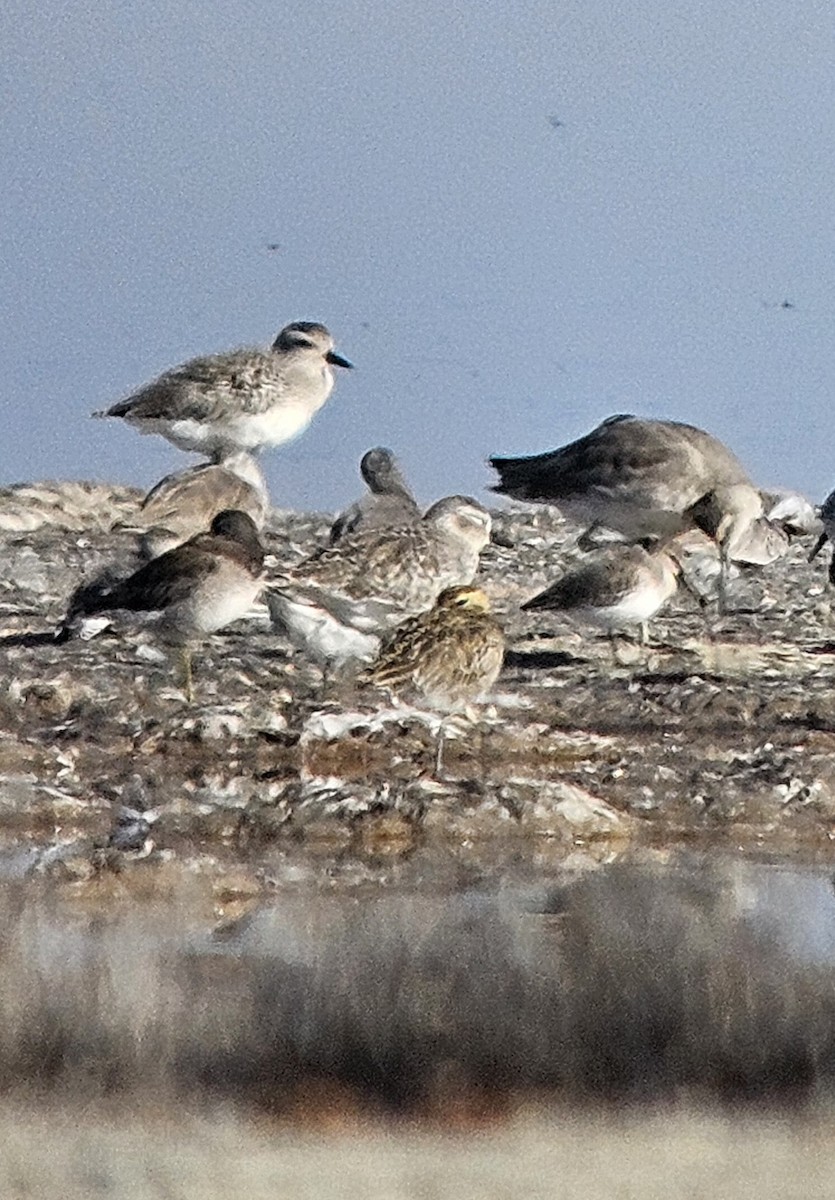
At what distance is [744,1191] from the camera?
16.4 feet

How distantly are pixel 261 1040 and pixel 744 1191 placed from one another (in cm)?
126

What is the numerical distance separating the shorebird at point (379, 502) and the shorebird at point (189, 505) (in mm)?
499

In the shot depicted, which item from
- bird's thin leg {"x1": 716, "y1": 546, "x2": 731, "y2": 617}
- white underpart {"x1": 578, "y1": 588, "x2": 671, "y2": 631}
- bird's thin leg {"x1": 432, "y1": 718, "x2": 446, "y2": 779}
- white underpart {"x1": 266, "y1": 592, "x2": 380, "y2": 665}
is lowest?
bird's thin leg {"x1": 432, "y1": 718, "x2": 446, "y2": 779}

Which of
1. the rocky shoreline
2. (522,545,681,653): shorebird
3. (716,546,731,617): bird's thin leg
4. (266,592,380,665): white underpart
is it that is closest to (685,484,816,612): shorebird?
(716,546,731,617): bird's thin leg

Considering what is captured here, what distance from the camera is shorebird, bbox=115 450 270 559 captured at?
1214cm

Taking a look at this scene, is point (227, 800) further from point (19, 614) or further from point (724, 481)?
point (724, 481)

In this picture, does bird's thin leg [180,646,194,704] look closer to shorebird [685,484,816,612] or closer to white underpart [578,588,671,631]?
white underpart [578,588,671,631]

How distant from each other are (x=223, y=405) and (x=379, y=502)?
49.4 inches

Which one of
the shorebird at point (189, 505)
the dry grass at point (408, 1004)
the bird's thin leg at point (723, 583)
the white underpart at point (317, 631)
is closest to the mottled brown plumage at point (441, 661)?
the white underpart at point (317, 631)

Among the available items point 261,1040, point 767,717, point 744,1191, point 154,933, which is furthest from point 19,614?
point 744,1191

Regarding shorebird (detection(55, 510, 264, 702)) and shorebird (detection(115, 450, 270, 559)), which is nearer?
shorebird (detection(55, 510, 264, 702))

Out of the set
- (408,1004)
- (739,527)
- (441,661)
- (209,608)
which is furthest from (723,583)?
(408,1004)

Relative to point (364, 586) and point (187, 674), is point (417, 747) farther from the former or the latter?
point (364, 586)

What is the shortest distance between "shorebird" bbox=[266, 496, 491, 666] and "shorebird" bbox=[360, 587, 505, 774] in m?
0.56
